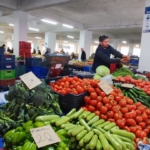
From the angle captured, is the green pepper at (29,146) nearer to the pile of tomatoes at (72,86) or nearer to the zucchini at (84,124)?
the zucchini at (84,124)

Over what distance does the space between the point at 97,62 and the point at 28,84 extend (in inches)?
74.7

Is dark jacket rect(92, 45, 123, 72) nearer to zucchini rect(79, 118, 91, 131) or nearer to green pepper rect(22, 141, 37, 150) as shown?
zucchini rect(79, 118, 91, 131)

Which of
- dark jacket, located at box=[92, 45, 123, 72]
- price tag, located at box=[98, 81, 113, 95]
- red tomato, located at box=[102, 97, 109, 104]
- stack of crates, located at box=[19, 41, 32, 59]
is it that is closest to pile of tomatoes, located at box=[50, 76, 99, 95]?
price tag, located at box=[98, 81, 113, 95]

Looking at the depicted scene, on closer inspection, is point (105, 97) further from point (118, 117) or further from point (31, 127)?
point (31, 127)

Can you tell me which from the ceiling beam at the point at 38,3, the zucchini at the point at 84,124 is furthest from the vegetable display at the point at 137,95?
the ceiling beam at the point at 38,3

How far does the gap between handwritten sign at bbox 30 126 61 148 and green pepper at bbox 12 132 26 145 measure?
0.07 meters

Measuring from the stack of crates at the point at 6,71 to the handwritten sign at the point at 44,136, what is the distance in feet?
14.2

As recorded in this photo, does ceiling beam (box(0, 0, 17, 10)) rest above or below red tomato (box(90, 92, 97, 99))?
above

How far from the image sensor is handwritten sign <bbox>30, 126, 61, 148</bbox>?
3.29 feet

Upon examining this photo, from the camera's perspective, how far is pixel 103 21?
11000mm

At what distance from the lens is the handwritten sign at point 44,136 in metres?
1.00

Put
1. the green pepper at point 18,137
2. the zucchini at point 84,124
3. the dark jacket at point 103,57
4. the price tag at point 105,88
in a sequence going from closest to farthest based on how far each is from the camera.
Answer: the green pepper at point 18,137, the zucchini at point 84,124, the price tag at point 105,88, the dark jacket at point 103,57

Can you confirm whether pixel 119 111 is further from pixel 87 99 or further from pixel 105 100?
pixel 87 99

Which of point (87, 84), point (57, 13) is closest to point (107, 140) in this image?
point (87, 84)
